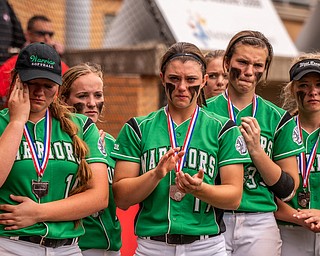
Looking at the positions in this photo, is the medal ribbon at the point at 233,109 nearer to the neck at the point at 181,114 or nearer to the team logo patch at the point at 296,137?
the team logo patch at the point at 296,137

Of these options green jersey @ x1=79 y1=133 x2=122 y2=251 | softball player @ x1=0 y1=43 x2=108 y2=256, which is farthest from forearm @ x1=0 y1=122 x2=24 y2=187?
green jersey @ x1=79 y1=133 x2=122 y2=251

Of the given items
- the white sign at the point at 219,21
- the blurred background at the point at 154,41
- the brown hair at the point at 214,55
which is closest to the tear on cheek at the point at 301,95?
the brown hair at the point at 214,55

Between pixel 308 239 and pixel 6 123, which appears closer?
pixel 6 123

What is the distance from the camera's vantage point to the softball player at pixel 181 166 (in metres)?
4.59

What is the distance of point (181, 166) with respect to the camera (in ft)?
15.1

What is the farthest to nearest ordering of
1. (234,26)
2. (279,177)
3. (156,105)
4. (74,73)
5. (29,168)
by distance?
(234,26)
(156,105)
(74,73)
(279,177)
(29,168)

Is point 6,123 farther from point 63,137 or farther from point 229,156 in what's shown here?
point 229,156

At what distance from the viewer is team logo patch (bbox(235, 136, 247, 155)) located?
15.5ft

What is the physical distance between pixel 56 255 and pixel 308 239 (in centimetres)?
194

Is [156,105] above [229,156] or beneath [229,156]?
above

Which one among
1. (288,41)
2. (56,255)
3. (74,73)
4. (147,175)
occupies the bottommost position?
(56,255)

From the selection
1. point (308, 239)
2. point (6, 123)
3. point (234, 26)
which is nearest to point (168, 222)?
point (6, 123)

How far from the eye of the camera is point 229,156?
4.68 meters

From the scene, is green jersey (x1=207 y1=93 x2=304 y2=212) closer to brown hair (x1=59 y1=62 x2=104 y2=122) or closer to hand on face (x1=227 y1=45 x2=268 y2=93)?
hand on face (x1=227 y1=45 x2=268 y2=93)
